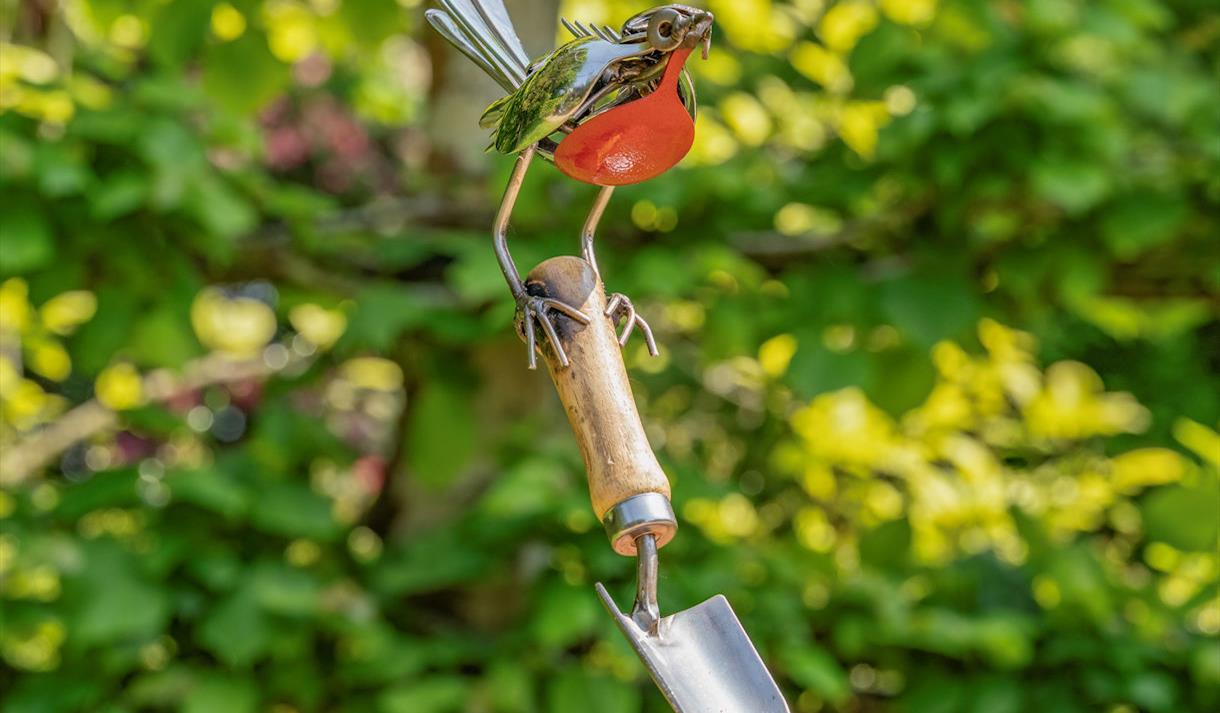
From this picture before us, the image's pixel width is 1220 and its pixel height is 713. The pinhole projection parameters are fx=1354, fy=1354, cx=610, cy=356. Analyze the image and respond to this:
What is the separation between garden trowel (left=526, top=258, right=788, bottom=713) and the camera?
1.26 ft

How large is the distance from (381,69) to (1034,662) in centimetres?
116

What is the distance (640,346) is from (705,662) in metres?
0.96

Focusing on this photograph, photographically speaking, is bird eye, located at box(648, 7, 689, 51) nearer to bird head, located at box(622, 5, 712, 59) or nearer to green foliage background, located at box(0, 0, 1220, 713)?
bird head, located at box(622, 5, 712, 59)

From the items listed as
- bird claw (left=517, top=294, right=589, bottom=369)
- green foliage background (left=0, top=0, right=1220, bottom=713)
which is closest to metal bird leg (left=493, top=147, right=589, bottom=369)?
bird claw (left=517, top=294, right=589, bottom=369)

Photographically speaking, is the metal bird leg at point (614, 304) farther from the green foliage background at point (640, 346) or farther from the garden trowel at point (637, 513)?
the green foliage background at point (640, 346)

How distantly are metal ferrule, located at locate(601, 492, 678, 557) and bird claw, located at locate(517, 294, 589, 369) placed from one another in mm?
47

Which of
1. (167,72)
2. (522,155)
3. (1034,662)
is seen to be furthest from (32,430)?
(522,155)

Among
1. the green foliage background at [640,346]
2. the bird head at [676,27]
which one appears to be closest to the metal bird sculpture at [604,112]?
the bird head at [676,27]

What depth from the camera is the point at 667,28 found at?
391 mm

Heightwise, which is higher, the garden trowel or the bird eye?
the bird eye

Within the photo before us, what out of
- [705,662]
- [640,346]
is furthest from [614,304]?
[640,346]

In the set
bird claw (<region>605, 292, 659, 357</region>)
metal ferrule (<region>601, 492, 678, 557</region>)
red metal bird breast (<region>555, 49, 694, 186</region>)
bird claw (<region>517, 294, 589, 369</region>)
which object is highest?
red metal bird breast (<region>555, 49, 694, 186</region>)

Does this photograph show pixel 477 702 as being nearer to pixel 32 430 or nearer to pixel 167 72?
pixel 167 72

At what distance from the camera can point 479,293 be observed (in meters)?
1.09
